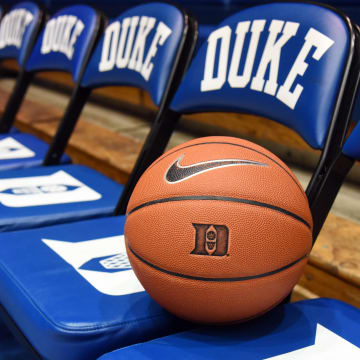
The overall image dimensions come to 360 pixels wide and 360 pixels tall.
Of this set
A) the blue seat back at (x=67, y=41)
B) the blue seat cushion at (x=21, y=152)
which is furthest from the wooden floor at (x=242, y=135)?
the blue seat back at (x=67, y=41)

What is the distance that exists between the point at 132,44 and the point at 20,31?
89cm

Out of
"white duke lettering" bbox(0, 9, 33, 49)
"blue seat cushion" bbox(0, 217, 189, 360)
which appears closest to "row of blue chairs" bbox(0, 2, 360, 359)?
"blue seat cushion" bbox(0, 217, 189, 360)

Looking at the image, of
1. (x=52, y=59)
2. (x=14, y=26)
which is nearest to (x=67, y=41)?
(x=52, y=59)

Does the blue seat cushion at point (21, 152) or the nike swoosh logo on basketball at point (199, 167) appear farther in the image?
the blue seat cushion at point (21, 152)

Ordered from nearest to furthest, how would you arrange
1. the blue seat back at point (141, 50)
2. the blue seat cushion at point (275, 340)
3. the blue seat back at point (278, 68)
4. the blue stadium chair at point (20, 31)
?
the blue seat cushion at point (275, 340) < the blue seat back at point (278, 68) < the blue seat back at point (141, 50) < the blue stadium chair at point (20, 31)

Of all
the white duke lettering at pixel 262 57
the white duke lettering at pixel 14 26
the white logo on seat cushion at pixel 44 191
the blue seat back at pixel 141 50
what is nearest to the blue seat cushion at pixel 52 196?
the white logo on seat cushion at pixel 44 191

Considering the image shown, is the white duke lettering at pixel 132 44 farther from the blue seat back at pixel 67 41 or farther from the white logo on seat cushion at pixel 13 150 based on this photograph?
the white logo on seat cushion at pixel 13 150

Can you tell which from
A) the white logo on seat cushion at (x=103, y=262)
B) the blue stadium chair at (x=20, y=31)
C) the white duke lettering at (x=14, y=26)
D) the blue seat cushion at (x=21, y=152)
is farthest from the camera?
the white duke lettering at (x=14, y=26)

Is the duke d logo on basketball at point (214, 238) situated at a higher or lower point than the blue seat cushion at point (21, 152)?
higher

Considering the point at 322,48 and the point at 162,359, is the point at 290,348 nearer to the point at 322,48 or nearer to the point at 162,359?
the point at 162,359

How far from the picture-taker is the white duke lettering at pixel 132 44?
1.48 meters

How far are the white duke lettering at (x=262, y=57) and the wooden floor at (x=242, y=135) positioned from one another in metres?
0.43

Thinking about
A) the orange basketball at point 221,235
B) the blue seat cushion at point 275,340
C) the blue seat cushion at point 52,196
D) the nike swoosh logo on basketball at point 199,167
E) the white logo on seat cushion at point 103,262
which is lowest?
the blue seat cushion at point 52,196

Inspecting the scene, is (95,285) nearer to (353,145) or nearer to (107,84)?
(353,145)
